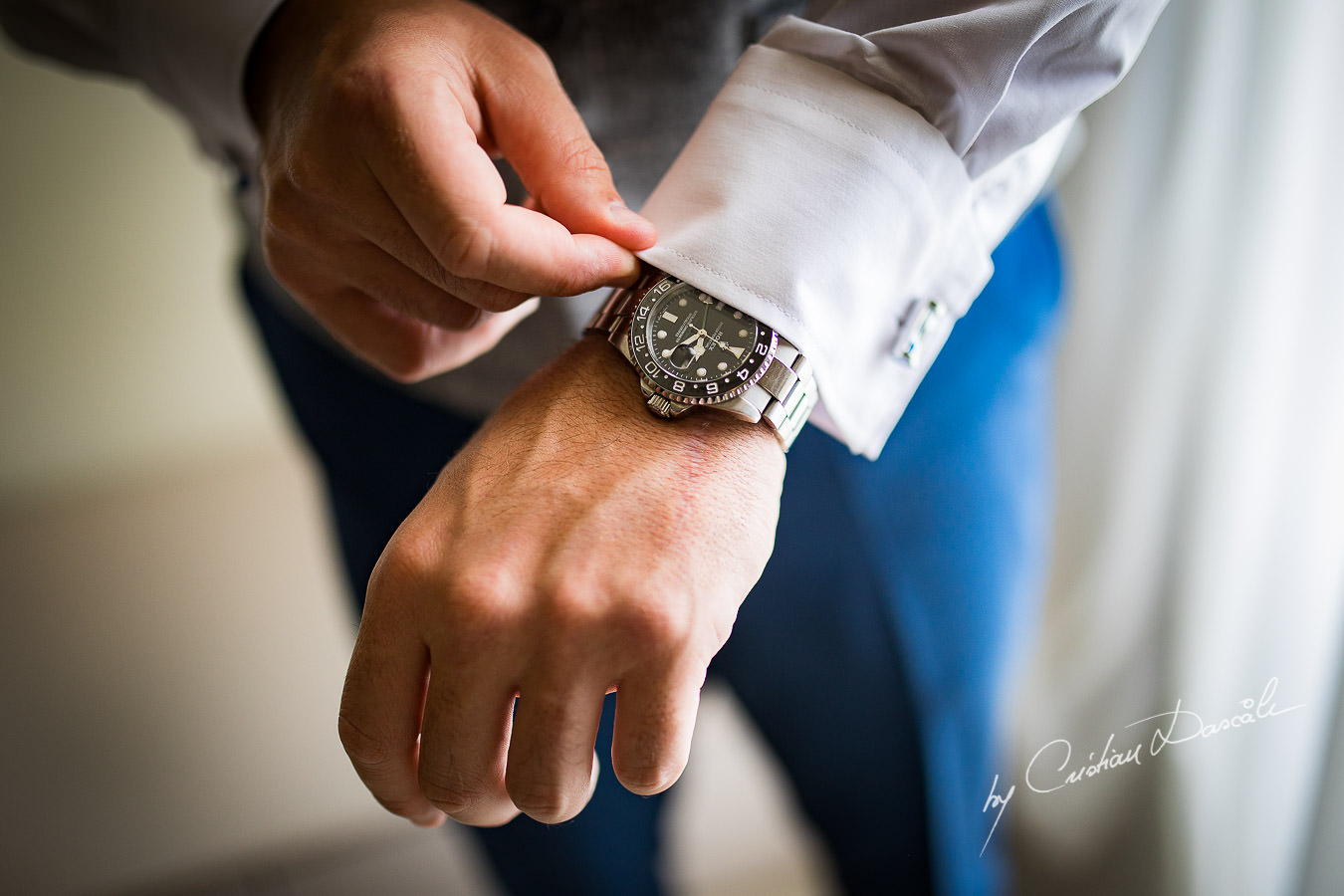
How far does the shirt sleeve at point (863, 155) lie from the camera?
1.49 ft

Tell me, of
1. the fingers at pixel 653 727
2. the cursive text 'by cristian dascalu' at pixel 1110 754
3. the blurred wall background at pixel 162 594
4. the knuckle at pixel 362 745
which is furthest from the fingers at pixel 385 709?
the blurred wall background at pixel 162 594

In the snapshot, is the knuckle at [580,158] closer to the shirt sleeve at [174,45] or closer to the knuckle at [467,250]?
the knuckle at [467,250]

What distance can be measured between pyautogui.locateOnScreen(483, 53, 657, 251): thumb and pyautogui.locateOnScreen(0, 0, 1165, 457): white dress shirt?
0.03 meters

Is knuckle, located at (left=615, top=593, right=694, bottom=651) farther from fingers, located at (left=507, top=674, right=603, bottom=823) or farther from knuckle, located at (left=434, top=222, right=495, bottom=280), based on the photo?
knuckle, located at (left=434, top=222, right=495, bottom=280)

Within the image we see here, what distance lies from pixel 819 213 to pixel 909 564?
14.3 inches

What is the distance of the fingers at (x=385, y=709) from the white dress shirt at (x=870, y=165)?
244mm

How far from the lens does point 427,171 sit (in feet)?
1.35

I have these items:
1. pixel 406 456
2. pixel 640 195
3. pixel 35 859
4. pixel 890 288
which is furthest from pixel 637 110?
pixel 35 859

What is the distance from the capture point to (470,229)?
0.41 m

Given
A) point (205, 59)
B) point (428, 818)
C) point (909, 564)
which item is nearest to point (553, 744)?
point (428, 818)

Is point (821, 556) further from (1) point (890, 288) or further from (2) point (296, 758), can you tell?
(2) point (296, 758)

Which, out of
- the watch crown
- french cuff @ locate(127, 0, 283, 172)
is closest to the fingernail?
the watch crown

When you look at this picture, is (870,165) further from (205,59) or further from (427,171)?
(205,59)

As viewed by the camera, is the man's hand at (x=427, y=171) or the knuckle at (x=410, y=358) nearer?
the man's hand at (x=427, y=171)
